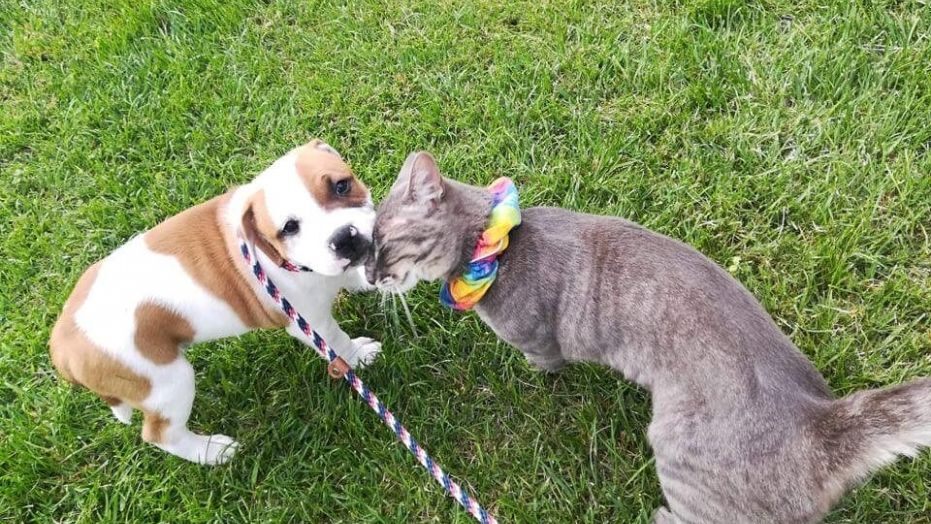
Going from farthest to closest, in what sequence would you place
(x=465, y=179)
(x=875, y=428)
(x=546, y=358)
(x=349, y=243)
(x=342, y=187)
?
(x=465, y=179) → (x=546, y=358) → (x=342, y=187) → (x=349, y=243) → (x=875, y=428)

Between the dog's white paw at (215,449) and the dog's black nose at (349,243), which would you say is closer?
the dog's black nose at (349,243)

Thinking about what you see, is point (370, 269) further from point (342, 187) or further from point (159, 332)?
point (159, 332)

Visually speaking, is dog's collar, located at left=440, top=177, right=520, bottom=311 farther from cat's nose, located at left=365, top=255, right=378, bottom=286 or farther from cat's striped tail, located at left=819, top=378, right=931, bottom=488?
cat's striped tail, located at left=819, top=378, right=931, bottom=488

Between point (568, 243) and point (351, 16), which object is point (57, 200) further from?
point (568, 243)

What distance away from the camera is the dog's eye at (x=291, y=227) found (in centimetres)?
268

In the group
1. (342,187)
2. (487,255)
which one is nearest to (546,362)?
(487,255)

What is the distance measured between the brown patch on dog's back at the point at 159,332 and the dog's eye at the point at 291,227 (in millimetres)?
585

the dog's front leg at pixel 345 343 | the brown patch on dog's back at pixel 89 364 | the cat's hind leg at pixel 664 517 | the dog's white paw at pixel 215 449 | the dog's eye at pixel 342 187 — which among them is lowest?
the dog's white paw at pixel 215 449

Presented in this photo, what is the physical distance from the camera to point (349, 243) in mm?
2650

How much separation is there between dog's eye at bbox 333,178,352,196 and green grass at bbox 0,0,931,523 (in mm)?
946

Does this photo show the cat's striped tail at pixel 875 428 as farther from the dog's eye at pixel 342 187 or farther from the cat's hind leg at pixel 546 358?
the dog's eye at pixel 342 187

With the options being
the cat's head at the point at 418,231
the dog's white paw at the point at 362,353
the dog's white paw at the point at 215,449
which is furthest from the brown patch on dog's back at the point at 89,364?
the cat's head at the point at 418,231

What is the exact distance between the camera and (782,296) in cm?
320

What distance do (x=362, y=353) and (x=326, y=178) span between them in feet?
3.48
